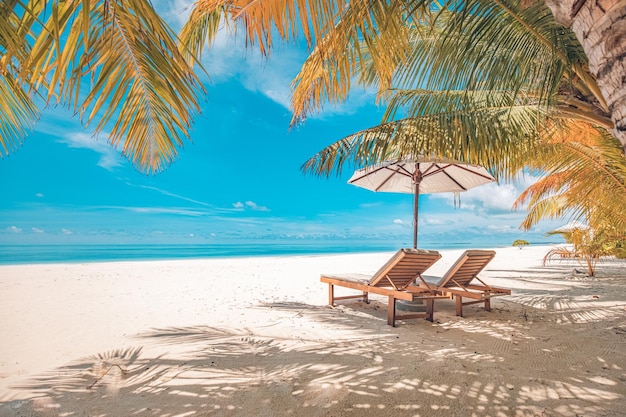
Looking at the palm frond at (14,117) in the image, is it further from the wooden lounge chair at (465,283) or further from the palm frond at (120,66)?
the wooden lounge chair at (465,283)

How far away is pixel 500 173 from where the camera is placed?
4457 mm

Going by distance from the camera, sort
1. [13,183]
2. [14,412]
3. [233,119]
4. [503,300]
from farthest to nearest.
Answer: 1. [233,119]
2. [13,183]
3. [503,300]
4. [14,412]

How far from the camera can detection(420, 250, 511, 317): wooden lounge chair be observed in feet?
14.0

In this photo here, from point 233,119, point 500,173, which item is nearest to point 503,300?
point 500,173

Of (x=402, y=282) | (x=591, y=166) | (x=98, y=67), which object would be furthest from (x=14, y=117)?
(x=591, y=166)

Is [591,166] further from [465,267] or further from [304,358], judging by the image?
[304,358]

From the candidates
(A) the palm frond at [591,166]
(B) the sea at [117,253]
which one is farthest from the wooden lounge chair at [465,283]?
(B) the sea at [117,253]

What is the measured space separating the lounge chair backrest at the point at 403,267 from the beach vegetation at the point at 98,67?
8.36 feet

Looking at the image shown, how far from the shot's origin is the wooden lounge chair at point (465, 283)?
14.0 ft

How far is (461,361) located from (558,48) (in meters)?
2.25

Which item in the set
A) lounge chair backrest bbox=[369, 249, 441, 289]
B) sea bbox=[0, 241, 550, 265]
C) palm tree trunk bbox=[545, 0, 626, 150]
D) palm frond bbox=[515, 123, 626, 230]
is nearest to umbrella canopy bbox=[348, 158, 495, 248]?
palm frond bbox=[515, 123, 626, 230]

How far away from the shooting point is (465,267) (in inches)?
175

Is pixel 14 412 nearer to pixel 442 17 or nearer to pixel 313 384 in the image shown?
pixel 313 384

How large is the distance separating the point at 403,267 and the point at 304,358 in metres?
1.73
